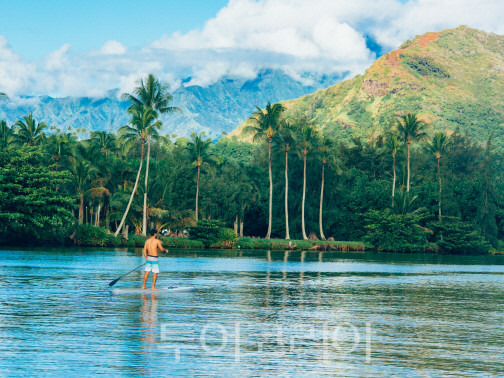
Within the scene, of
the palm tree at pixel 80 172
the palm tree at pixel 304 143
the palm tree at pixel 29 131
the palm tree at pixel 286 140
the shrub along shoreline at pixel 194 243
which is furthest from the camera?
the palm tree at pixel 304 143

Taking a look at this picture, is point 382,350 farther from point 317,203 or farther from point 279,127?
point 317,203

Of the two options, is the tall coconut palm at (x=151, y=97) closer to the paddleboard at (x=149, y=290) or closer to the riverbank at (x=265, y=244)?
the riverbank at (x=265, y=244)

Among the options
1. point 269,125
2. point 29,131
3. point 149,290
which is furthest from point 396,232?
point 149,290

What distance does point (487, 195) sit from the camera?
9394 cm

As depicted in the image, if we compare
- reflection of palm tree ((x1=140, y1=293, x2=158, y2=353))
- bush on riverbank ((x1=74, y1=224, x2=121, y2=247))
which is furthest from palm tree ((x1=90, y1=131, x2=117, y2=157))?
reflection of palm tree ((x1=140, y1=293, x2=158, y2=353))

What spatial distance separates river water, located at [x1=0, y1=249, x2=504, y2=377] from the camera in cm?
1235

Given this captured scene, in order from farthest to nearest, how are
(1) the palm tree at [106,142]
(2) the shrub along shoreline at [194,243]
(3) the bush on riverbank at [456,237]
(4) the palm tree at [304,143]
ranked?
1. (1) the palm tree at [106,142]
2. (4) the palm tree at [304,143]
3. (3) the bush on riverbank at [456,237]
4. (2) the shrub along shoreline at [194,243]

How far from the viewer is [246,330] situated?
16422 mm

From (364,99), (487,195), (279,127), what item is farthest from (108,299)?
(364,99)

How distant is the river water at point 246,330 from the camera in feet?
40.5

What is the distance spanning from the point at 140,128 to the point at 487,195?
4853cm

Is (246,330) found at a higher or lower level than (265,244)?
lower

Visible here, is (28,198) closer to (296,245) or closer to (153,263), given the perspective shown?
(296,245)

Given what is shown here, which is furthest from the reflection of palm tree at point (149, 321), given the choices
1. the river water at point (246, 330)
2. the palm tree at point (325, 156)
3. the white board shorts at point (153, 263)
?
the palm tree at point (325, 156)
